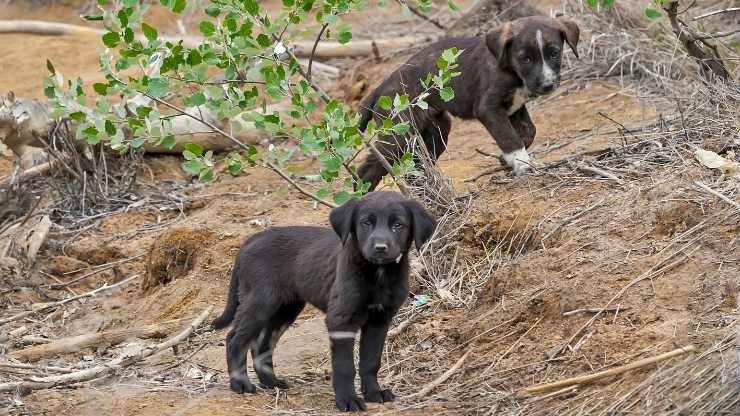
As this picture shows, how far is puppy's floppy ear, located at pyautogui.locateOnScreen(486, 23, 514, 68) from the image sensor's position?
8.77 m

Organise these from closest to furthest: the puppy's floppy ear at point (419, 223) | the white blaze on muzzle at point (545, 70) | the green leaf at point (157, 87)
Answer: the puppy's floppy ear at point (419, 223) → the green leaf at point (157, 87) → the white blaze on muzzle at point (545, 70)

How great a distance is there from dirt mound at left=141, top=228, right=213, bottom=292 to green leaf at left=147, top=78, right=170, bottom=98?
7.28ft

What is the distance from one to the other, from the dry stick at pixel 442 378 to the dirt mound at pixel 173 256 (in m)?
3.24

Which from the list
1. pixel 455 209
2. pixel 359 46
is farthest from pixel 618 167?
pixel 359 46

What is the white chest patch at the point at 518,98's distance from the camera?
29.3 feet

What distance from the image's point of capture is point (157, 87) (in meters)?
7.53

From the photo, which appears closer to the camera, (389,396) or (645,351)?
(645,351)

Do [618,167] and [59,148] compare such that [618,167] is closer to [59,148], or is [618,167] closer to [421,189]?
[421,189]

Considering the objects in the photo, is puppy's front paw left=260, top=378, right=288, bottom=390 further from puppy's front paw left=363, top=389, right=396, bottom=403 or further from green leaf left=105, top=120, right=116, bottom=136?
green leaf left=105, top=120, right=116, bottom=136

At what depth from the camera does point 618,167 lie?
8.28 m

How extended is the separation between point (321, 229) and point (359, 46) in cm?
865

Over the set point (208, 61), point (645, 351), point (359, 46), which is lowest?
point (359, 46)

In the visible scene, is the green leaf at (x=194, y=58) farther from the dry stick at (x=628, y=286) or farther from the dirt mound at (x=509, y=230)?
the dry stick at (x=628, y=286)

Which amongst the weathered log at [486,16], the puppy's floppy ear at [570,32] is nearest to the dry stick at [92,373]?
the puppy's floppy ear at [570,32]
